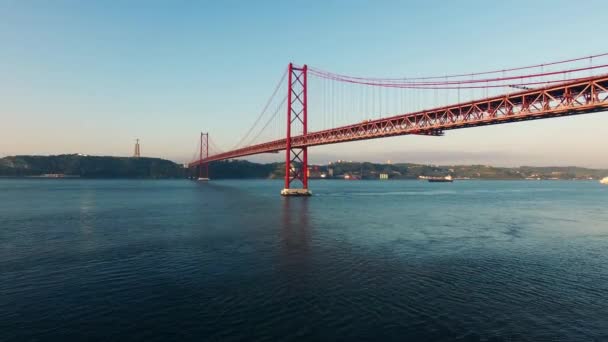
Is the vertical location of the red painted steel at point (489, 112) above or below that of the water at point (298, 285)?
above

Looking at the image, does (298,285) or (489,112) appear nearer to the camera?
(298,285)

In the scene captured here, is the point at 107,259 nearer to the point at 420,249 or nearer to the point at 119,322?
the point at 119,322

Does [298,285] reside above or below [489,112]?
below

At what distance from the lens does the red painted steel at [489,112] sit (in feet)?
86.8

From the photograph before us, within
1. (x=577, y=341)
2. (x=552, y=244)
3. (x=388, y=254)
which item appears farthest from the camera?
(x=552, y=244)

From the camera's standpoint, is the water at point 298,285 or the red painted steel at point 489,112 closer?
the water at point 298,285

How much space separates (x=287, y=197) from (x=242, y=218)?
2812 cm

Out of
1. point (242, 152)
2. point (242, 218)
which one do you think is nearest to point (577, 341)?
point (242, 218)

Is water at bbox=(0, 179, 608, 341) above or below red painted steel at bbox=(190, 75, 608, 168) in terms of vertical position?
below

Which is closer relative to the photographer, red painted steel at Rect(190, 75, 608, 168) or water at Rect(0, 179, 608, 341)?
water at Rect(0, 179, 608, 341)

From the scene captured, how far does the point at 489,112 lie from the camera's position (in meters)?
34.1

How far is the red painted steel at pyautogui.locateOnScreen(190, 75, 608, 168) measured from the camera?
2647 cm

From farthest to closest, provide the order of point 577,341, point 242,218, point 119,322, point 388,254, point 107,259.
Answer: point 242,218 → point 388,254 → point 107,259 → point 119,322 → point 577,341

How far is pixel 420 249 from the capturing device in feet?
75.2
